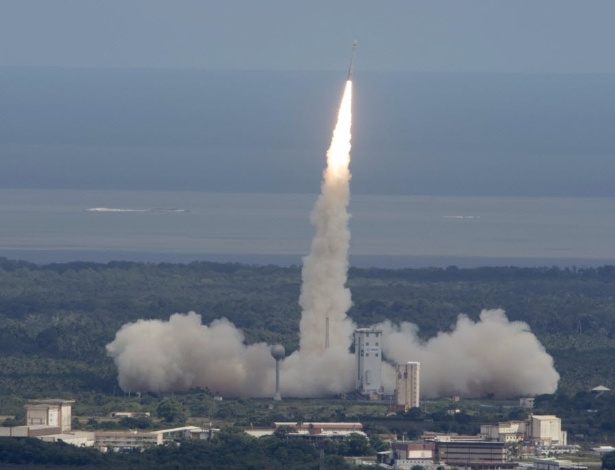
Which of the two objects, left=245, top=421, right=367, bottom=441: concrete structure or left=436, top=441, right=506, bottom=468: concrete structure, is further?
left=245, top=421, right=367, bottom=441: concrete structure

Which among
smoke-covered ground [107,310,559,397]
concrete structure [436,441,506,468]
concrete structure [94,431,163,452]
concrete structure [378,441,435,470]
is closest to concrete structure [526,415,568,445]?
concrete structure [436,441,506,468]

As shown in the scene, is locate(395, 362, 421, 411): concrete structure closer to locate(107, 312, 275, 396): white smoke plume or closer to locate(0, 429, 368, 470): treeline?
locate(107, 312, 275, 396): white smoke plume

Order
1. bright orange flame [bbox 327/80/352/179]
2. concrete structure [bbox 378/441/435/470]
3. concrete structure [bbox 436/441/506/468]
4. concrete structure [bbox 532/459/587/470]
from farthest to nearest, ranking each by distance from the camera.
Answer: bright orange flame [bbox 327/80/352/179] < concrete structure [bbox 436/441/506/468] < concrete structure [bbox 378/441/435/470] < concrete structure [bbox 532/459/587/470]

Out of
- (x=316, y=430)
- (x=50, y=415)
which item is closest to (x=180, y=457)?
(x=316, y=430)

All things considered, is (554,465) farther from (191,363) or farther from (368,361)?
(191,363)

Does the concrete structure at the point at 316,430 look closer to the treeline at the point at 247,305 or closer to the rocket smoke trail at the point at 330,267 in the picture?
the rocket smoke trail at the point at 330,267

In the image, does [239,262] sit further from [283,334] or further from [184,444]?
[184,444]
